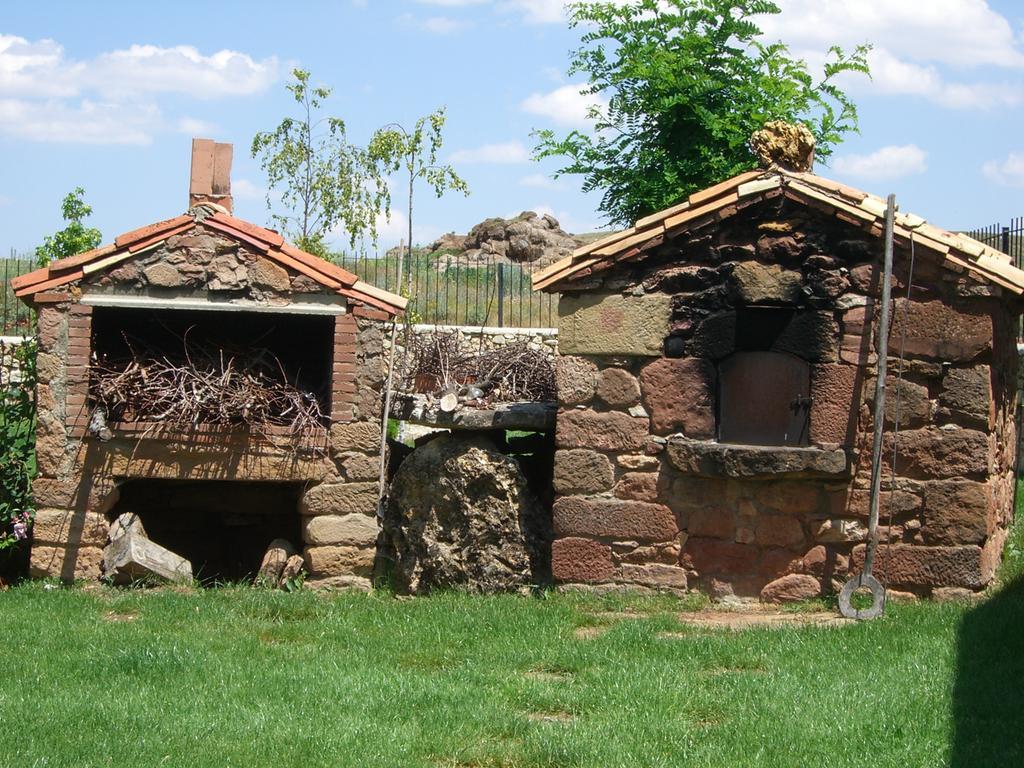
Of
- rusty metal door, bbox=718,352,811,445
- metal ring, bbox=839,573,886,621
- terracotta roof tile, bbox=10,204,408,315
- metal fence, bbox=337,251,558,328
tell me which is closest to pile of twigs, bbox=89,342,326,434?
terracotta roof tile, bbox=10,204,408,315

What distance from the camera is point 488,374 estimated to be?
10.0 m

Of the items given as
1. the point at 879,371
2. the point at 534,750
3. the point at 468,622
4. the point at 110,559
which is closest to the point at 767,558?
the point at 879,371

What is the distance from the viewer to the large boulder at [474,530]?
9.00 metres

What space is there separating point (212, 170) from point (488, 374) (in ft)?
9.08

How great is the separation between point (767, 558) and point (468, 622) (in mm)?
2218

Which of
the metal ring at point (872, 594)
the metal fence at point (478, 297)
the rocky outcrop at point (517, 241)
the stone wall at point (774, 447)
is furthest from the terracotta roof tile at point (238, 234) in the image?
the rocky outcrop at point (517, 241)

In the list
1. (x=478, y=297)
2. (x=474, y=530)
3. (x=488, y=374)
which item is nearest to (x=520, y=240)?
(x=478, y=297)

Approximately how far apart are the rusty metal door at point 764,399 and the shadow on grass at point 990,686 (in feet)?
5.60

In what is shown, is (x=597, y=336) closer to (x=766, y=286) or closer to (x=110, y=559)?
(x=766, y=286)

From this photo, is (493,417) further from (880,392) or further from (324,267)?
(880,392)

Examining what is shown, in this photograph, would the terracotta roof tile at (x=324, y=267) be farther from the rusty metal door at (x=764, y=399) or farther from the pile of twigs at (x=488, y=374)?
the rusty metal door at (x=764, y=399)

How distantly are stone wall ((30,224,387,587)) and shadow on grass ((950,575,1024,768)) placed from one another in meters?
4.41

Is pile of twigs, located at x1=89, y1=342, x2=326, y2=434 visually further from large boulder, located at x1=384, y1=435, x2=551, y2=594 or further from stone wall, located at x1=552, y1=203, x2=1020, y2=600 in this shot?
stone wall, located at x1=552, y1=203, x2=1020, y2=600

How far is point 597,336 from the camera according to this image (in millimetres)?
8672
